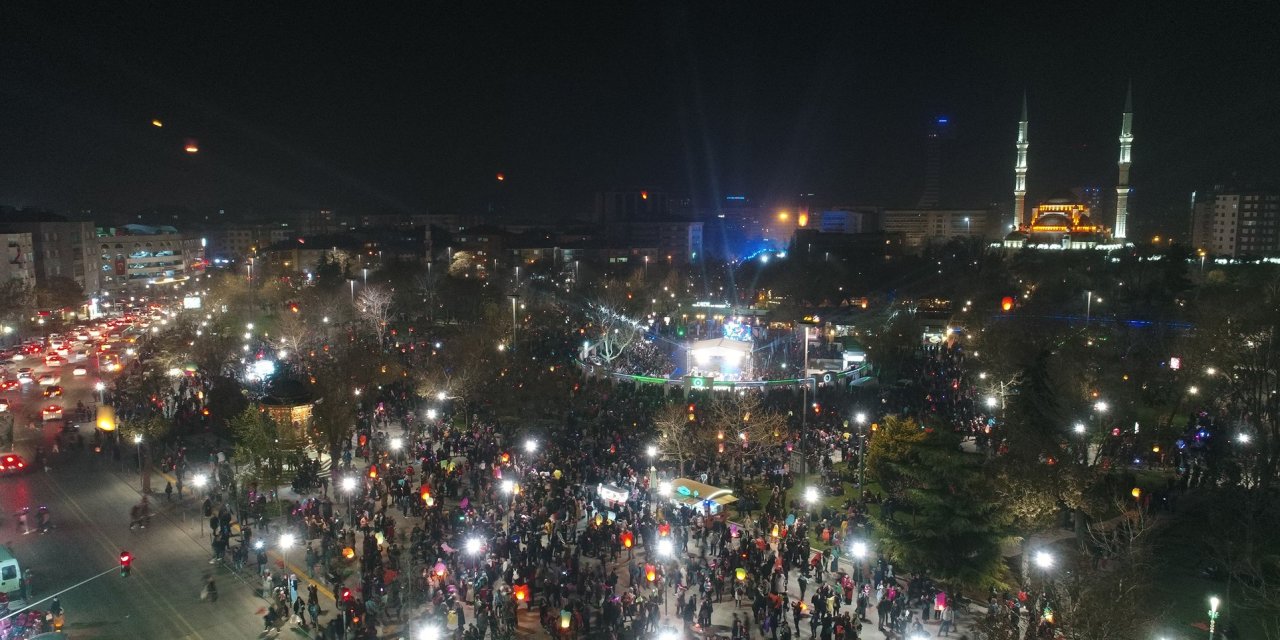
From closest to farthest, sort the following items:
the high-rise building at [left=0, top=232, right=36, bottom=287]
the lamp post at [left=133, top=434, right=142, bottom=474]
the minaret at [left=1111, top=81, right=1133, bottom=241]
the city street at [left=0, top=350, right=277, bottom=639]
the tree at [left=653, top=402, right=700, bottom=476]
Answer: the city street at [left=0, top=350, right=277, bottom=639]
the tree at [left=653, top=402, right=700, bottom=476]
the lamp post at [left=133, top=434, right=142, bottom=474]
the high-rise building at [left=0, top=232, right=36, bottom=287]
the minaret at [left=1111, top=81, right=1133, bottom=241]

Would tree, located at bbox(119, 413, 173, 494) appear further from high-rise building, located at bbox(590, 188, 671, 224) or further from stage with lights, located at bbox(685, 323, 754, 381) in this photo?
high-rise building, located at bbox(590, 188, 671, 224)

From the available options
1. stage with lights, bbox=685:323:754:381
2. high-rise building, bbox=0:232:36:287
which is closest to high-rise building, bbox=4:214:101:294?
high-rise building, bbox=0:232:36:287

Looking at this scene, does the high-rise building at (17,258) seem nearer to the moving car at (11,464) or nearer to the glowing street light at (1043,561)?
the moving car at (11,464)

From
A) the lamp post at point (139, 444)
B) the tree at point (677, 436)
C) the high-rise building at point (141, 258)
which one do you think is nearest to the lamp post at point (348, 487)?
the lamp post at point (139, 444)

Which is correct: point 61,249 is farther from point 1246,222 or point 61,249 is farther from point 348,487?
point 1246,222

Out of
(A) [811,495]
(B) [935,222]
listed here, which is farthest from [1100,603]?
(B) [935,222]

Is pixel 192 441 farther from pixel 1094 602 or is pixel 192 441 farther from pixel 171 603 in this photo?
pixel 1094 602
